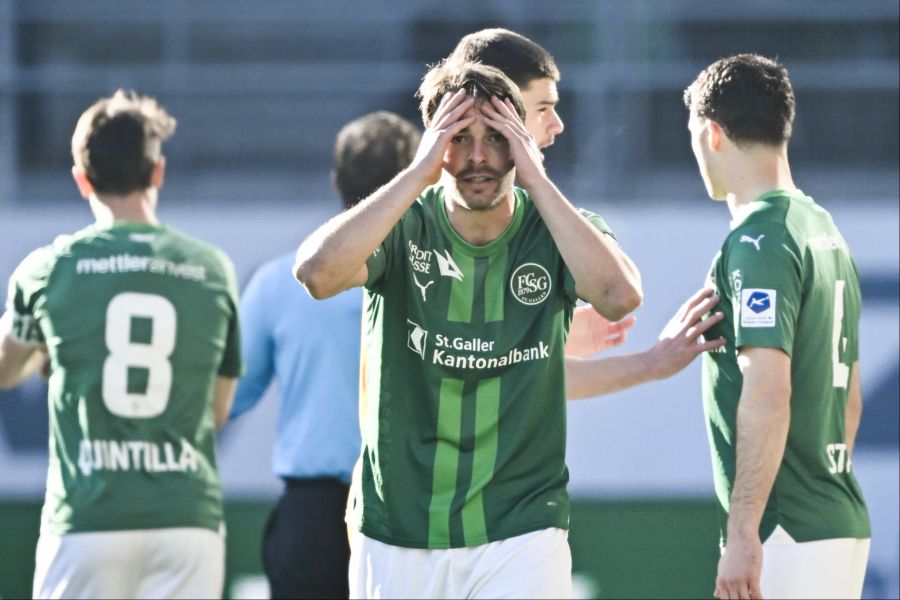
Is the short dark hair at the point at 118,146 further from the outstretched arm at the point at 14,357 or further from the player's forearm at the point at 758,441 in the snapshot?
the player's forearm at the point at 758,441

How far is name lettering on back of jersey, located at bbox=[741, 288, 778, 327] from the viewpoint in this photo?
12.3 feet

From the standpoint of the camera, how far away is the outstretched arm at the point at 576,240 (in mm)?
3465

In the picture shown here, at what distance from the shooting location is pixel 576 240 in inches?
136

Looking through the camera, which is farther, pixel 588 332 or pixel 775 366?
pixel 588 332

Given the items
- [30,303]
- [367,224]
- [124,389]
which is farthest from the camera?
[30,303]

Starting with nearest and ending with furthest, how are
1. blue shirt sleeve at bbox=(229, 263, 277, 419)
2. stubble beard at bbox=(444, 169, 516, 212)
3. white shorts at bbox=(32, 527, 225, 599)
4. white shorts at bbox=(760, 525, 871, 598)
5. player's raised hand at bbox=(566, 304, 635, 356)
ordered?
stubble beard at bbox=(444, 169, 516, 212) → white shorts at bbox=(760, 525, 871, 598) → white shorts at bbox=(32, 527, 225, 599) → player's raised hand at bbox=(566, 304, 635, 356) → blue shirt sleeve at bbox=(229, 263, 277, 419)

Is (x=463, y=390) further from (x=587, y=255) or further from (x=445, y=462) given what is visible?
(x=587, y=255)

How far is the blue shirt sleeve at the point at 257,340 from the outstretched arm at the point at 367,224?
138 centimetres

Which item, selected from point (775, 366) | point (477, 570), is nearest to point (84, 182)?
point (477, 570)

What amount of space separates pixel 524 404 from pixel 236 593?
3540mm

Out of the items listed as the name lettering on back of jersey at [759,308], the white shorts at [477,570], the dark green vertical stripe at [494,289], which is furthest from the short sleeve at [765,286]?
the white shorts at [477,570]

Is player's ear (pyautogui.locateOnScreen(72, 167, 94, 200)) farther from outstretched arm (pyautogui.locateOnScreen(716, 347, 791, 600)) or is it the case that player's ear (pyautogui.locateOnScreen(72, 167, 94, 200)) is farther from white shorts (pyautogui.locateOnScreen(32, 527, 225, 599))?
outstretched arm (pyautogui.locateOnScreen(716, 347, 791, 600))

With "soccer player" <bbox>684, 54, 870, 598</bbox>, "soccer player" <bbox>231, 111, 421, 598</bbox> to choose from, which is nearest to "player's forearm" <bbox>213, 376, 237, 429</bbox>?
"soccer player" <bbox>231, 111, 421, 598</bbox>

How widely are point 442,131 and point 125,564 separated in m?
1.50
